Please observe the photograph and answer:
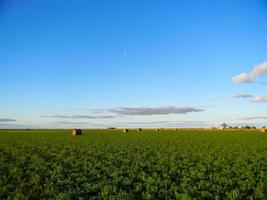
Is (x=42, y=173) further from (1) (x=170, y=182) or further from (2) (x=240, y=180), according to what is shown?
(2) (x=240, y=180)

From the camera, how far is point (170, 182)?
15.2 metres

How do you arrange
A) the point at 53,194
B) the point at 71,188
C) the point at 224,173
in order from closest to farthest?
the point at 53,194 → the point at 71,188 → the point at 224,173

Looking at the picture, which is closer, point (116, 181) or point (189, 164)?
point (116, 181)

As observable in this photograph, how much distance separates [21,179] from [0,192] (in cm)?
269


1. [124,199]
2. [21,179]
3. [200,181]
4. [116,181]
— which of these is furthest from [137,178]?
[21,179]

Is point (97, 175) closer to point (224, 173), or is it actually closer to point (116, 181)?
point (116, 181)

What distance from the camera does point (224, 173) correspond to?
1775cm

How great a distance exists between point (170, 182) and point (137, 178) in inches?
A: 74.9

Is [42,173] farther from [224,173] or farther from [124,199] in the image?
[224,173]

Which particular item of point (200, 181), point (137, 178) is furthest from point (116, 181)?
point (200, 181)

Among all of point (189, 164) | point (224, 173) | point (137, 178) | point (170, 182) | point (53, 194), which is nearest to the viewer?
point (53, 194)

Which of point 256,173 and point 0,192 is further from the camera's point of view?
point 256,173

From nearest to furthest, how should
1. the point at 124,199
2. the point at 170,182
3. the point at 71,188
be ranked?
1. the point at 124,199
2. the point at 71,188
3. the point at 170,182

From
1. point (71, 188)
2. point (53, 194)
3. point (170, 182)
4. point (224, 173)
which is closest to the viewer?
point (53, 194)
